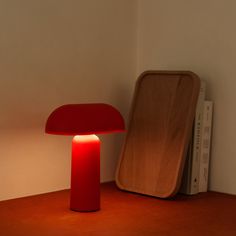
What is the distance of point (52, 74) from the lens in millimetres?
1601

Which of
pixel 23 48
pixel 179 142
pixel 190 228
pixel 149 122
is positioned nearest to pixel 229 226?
pixel 190 228

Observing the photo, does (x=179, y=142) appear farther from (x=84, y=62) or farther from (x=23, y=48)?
(x=23, y=48)

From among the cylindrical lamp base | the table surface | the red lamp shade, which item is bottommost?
the table surface

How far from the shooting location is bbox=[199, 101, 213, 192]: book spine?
1633mm

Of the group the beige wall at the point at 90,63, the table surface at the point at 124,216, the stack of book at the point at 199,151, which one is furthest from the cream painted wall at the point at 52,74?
the stack of book at the point at 199,151

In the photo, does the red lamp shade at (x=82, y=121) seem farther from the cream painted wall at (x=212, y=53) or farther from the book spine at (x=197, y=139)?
the cream painted wall at (x=212, y=53)

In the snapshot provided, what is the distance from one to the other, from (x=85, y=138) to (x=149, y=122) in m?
0.32

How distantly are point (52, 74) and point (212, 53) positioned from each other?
1.69 ft

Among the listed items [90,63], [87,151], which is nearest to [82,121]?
[87,151]

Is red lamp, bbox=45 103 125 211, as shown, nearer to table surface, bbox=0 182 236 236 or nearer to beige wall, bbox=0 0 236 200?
table surface, bbox=0 182 236 236

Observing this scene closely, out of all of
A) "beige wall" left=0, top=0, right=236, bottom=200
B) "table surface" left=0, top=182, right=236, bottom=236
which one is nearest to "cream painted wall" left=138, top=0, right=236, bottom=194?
"beige wall" left=0, top=0, right=236, bottom=200

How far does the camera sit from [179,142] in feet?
5.19

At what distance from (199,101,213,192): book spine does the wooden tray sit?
3.0 inches

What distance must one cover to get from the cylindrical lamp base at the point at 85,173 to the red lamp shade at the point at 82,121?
81 mm
